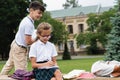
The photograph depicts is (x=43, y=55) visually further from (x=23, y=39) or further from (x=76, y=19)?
(x=76, y=19)

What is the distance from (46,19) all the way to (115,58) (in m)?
42.4

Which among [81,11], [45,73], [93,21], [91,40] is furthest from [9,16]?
[45,73]

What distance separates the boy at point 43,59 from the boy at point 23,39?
102cm

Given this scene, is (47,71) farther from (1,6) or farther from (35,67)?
(1,6)

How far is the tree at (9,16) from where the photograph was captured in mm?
49031

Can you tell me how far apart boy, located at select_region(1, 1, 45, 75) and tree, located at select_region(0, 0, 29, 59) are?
40807 millimetres

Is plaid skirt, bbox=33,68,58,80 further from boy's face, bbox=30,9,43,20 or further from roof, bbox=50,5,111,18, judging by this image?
roof, bbox=50,5,111,18

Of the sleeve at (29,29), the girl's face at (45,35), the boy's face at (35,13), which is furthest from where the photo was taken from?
the sleeve at (29,29)

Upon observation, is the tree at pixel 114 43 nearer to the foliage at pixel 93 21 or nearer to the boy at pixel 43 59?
the boy at pixel 43 59

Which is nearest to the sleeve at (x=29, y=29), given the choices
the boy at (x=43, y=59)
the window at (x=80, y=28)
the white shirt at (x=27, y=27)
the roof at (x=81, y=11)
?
the white shirt at (x=27, y=27)

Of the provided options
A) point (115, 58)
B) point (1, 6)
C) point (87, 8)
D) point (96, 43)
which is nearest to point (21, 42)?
point (115, 58)

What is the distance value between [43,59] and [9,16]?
4312cm

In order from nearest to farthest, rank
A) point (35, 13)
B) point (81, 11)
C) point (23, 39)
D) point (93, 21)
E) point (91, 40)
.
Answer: point (35, 13) < point (23, 39) < point (93, 21) < point (91, 40) < point (81, 11)

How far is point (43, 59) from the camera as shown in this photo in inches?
258
